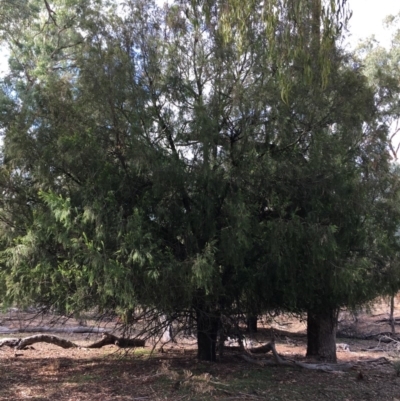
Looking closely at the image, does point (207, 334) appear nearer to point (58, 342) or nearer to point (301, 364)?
point (301, 364)

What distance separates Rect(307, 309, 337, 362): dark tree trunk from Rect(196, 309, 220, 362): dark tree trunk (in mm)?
2621

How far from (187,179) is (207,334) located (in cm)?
341

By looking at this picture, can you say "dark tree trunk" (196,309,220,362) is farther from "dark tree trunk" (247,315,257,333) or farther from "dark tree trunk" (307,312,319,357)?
"dark tree trunk" (307,312,319,357)

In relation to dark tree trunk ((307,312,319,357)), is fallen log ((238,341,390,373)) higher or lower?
lower

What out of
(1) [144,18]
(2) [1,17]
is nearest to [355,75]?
(1) [144,18]

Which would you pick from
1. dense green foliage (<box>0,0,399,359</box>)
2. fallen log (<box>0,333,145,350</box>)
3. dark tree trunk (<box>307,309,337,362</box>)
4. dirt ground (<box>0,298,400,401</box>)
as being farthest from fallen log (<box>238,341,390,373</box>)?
fallen log (<box>0,333,145,350</box>)

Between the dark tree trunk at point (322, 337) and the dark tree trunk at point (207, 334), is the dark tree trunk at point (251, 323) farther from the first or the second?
the dark tree trunk at point (322, 337)

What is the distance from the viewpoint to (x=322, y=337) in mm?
12562

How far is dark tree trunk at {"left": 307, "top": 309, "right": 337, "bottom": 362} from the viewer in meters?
12.5

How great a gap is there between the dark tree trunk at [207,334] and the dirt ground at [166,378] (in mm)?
257

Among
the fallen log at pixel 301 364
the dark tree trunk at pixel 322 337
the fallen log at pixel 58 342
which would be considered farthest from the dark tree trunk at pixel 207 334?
the dark tree trunk at pixel 322 337

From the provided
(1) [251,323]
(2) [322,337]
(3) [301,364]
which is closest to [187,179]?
(1) [251,323]

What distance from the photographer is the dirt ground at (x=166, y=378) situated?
8.51m

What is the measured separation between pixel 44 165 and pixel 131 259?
7.97ft
